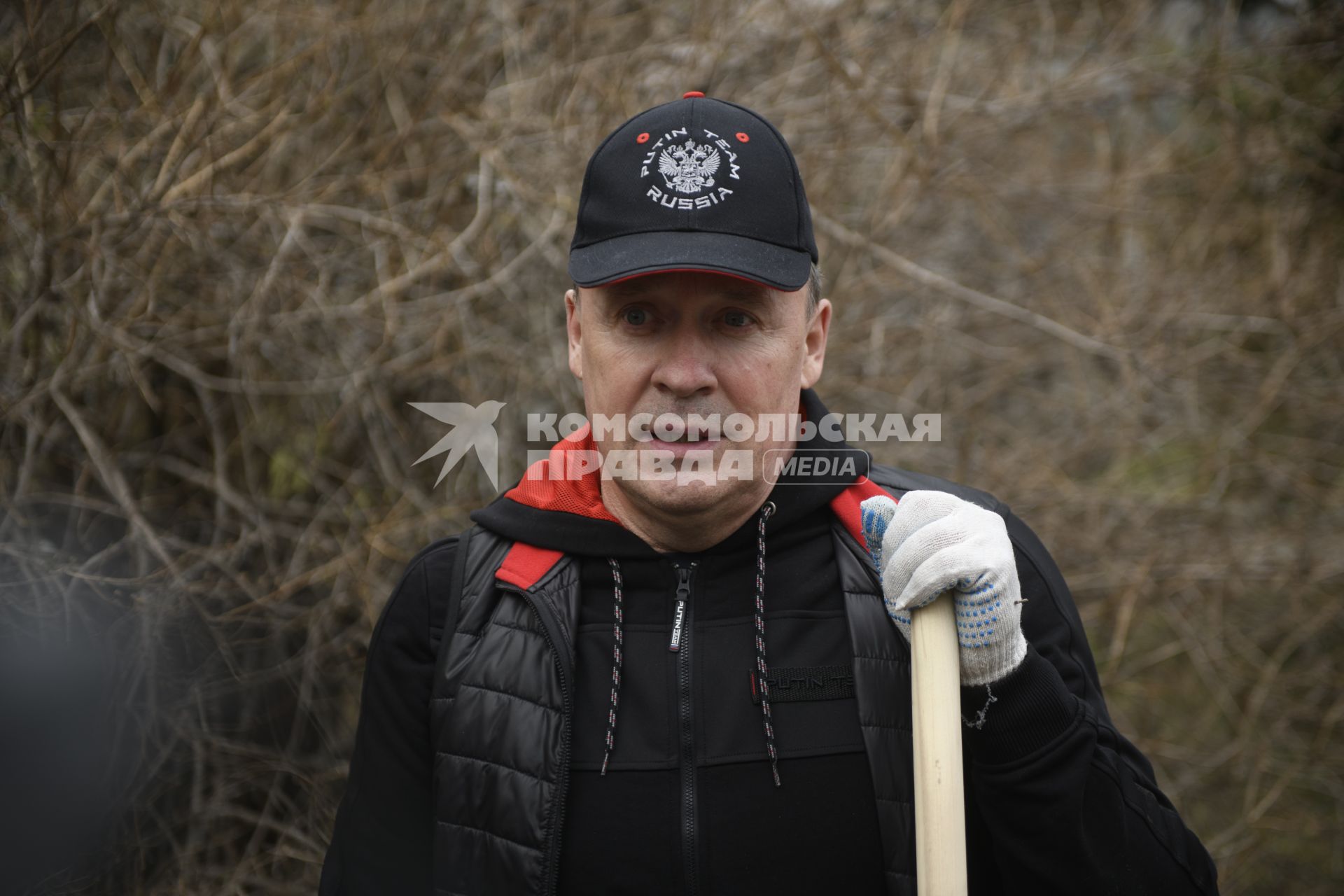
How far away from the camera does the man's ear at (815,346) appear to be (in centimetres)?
185

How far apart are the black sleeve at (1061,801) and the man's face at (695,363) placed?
23.3 inches

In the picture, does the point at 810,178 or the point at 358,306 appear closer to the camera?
the point at 358,306

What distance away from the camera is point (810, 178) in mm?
3918

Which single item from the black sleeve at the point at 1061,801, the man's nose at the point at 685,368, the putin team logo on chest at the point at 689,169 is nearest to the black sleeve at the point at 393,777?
the man's nose at the point at 685,368

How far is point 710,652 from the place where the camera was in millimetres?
1679

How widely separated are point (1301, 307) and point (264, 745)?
5.10 meters

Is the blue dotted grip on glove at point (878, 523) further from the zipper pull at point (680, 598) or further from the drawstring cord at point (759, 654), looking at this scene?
the zipper pull at point (680, 598)

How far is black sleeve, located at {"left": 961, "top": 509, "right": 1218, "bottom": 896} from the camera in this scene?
1.45 meters

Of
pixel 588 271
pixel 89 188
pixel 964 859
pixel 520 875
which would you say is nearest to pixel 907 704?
pixel 964 859

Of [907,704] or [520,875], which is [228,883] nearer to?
[520,875]

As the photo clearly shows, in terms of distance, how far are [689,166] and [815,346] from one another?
0.47 m

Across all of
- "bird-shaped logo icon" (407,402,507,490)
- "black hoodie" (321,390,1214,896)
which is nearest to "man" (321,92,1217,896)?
"black hoodie" (321,390,1214,896)

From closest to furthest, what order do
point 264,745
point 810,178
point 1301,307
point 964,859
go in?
point 964,859 < point 264,745 < point 810,178 < point 1301,307
